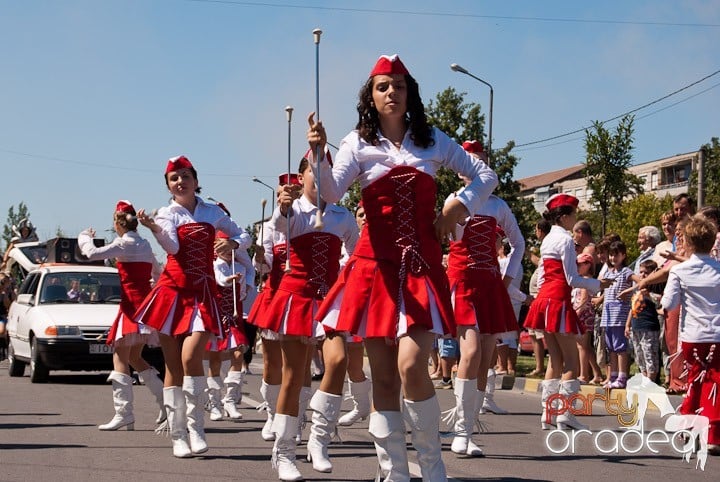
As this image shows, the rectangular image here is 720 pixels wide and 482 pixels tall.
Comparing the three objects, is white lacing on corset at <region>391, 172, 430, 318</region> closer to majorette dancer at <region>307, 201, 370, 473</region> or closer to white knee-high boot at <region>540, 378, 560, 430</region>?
majorette dancer at <region>307, 201, 370, 473</region>

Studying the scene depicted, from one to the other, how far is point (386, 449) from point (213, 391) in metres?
6.40

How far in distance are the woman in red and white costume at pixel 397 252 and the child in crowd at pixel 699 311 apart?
11.3ft

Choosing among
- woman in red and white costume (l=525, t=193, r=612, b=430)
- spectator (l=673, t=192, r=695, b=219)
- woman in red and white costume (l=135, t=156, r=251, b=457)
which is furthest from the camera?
spectator (l=673, t=192, r=695, b=219)

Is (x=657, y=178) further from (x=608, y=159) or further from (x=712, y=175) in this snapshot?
(x=608, y=159)

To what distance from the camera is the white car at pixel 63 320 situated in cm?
1714

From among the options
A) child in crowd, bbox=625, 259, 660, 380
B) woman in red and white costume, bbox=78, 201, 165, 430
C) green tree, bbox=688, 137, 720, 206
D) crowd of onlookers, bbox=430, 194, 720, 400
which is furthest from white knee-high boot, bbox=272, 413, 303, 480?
green tree, bbox=688, 137, 720, 206

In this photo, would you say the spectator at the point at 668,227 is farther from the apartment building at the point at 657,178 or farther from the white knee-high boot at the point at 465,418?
the apartment building at the point at 657,178

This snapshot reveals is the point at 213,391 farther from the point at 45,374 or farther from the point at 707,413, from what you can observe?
the point at 45,374

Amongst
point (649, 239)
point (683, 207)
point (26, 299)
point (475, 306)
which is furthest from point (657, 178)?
point (475, 306)

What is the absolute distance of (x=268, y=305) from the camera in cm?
839

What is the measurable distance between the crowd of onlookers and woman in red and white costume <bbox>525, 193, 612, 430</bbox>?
59cm

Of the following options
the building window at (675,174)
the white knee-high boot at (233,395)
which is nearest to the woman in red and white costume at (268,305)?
the white knee-high boot at (233,395)

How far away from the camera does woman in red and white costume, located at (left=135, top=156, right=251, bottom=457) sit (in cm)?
843

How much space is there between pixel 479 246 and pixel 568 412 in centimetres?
221
